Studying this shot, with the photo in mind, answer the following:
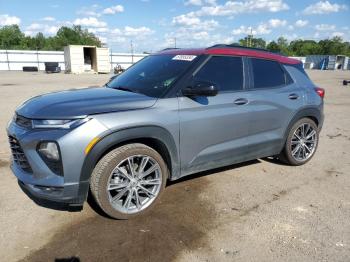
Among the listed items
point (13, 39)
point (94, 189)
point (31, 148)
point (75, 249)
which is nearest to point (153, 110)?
point (94, 189)

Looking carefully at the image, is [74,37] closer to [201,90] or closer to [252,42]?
[252,42]

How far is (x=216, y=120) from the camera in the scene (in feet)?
12.9

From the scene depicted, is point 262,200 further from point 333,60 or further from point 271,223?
point 333,60

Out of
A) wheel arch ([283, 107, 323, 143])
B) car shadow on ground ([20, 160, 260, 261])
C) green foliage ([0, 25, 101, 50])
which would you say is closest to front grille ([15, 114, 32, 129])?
car shadow on ground ([20, 160, 260, 261])

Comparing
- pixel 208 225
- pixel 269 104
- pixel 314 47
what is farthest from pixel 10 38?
pixel 208 225

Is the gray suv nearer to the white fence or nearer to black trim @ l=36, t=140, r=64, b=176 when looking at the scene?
black trim @ l=36, t=140, r=64, b=176

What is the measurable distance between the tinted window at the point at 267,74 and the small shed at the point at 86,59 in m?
36.2

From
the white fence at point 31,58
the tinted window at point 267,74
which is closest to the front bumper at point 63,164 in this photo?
the tinted window at point 267,74

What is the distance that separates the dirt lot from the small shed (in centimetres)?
3545

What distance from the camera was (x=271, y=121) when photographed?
462 centimetres

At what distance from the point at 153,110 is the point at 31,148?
1.27m

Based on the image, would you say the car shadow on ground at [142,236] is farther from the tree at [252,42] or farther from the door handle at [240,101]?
the tree at [252,42]

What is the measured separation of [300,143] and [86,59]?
126ft

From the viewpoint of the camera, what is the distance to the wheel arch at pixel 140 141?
311cm
